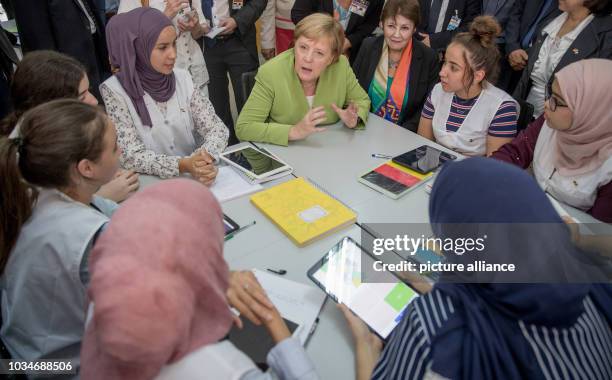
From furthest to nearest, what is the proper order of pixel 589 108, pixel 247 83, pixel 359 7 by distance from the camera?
pixel 359 7 → pixel 247 83 → pixel 589 108

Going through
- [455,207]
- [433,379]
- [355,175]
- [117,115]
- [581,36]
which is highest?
[581,36]

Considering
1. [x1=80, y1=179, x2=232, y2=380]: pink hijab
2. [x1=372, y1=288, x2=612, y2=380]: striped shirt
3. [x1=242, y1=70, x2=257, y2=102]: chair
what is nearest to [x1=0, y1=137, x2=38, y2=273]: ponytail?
[x1=80, y1=179, x2=232, y2=380]: pink hijab

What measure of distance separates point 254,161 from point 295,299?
2.76 ft

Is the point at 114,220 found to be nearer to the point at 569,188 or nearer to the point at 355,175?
the point at 355,175

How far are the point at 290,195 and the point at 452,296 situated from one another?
908 millimetres

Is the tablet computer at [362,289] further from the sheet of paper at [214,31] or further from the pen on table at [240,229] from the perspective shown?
the sheet of paper at [214,31]

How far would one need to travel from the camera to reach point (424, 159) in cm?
191

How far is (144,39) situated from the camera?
5.99 ft

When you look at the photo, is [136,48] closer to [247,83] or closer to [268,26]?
[247,83]

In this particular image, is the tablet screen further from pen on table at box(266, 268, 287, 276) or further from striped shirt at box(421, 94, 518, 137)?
striped shirt at box(421, 94, 518, 137)

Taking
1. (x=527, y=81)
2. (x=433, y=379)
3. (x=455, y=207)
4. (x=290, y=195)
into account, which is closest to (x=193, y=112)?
(x=290, y=195)

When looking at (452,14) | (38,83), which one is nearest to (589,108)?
(452,14)

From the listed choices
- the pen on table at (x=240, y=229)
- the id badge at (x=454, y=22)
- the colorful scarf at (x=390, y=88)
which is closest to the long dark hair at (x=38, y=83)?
the pen on table at (x=240, y=229)

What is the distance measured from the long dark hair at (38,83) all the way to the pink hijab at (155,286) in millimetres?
1185
